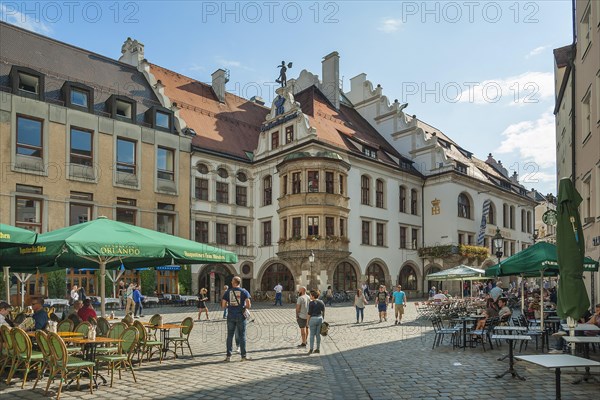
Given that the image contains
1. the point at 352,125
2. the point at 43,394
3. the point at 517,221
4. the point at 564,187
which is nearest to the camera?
the point at 43,394

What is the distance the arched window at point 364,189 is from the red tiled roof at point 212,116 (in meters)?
8.86

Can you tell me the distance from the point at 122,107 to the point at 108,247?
2669 cm

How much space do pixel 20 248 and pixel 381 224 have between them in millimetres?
33461

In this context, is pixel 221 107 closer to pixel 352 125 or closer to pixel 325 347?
pixel 352 125

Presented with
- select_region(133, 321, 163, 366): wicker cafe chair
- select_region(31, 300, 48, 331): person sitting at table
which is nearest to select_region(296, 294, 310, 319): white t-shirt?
select_region(133, 321, 163, 366): wicker cafe chair

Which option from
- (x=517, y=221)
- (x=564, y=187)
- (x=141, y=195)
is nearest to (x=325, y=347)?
(x=564, y=187)

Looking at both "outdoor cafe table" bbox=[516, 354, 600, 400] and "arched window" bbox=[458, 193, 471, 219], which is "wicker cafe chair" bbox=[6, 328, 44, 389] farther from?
"arched window" bbox=[458, 193, 471, 219]

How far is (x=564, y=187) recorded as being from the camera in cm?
1041

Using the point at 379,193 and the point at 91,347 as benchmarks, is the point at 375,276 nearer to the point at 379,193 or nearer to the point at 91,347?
the point at 379,193

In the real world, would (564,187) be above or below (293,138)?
below

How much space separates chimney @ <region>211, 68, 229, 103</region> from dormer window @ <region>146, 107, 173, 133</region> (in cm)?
928

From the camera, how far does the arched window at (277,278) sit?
129ft

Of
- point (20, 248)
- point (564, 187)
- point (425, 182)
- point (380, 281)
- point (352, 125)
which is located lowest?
point (380, 281)

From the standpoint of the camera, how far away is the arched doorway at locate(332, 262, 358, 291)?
38.9 m
